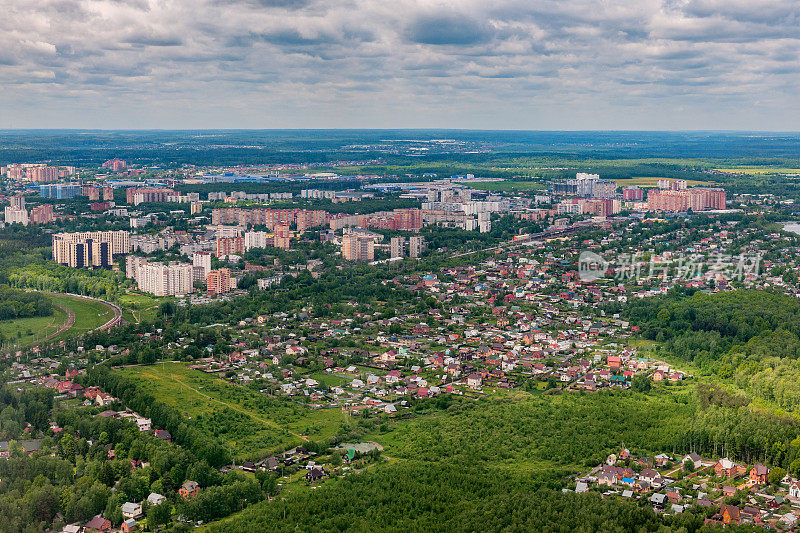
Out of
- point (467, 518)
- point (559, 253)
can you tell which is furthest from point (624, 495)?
point (559, 253)

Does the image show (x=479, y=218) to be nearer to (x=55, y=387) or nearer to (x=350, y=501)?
(x=55, y=387)

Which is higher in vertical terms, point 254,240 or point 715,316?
point 254,240

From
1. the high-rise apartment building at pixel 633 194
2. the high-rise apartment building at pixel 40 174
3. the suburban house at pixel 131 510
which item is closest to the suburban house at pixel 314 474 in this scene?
the suburban house at pixel 131 510

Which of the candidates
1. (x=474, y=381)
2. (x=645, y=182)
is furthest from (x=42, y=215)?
(x=645, y=182)

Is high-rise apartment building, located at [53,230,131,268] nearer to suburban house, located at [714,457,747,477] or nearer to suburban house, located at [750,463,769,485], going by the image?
suburban house, located at [714,457,747,477]

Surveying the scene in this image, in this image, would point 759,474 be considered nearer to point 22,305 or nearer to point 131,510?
point 131,510

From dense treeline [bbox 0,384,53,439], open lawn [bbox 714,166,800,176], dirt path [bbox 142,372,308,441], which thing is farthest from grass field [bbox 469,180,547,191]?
dense treeline [bbox 0,384,53,439]
